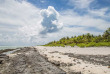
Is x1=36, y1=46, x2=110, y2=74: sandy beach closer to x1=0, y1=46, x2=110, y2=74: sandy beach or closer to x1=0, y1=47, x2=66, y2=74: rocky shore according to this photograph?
x1=0, y1=46, x2=110, y2=74: sandy beach

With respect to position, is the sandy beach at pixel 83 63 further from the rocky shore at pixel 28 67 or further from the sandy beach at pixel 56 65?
the rocky shore at pixel 28 67

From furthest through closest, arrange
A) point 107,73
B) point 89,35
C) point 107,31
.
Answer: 1. point 89,35
2. point 107,31
3. point 107,73

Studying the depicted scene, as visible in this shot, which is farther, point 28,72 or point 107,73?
point 28,72

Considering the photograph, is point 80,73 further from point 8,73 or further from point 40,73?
A: point 8,73

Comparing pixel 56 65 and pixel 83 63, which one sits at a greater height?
pixel 83 63

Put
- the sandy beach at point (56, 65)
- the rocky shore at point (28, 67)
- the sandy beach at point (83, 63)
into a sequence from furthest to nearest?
the sandy beach at point (83, 63) → the sandy beach at point (56, 65) → the rocky shore at point (28, 67)

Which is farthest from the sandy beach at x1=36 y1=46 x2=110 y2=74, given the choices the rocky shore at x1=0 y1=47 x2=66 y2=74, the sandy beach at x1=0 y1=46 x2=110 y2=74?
the rocky shore at x1=0 y1=47 x2=66 y2=74

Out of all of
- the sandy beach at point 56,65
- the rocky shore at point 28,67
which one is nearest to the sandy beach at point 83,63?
the sandy beach at point 56,65

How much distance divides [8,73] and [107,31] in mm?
47532

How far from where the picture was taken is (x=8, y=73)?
8750 mm

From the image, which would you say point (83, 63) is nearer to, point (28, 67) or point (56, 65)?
point (56, 65)

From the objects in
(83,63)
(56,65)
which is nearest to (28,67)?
(56,65)

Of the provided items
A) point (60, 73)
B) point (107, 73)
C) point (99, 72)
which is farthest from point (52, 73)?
point (107, 73)

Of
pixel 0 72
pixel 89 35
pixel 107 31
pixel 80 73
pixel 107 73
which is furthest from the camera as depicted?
pixel 89 35
